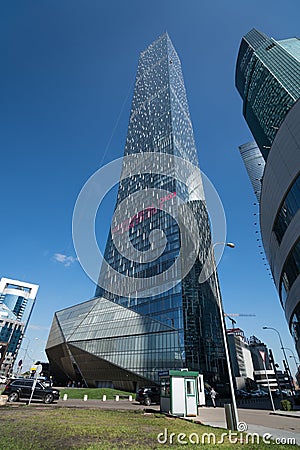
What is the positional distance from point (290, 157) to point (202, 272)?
42031 millimetres

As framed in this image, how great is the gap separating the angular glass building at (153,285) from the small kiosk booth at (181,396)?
15.7 m

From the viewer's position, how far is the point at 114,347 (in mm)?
52094

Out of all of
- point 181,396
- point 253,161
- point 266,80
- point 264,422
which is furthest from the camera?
point 253,161

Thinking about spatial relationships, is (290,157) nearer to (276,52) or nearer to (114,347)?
(114,347)

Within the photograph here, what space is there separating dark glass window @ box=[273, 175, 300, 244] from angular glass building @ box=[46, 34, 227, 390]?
436 inches

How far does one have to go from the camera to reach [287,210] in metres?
31.8

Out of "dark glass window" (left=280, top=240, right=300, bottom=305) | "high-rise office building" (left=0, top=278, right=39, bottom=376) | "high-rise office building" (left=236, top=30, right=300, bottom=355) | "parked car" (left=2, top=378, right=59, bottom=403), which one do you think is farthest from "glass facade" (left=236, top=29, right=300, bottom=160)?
"high-rise office building" (left=0, top=278, right=39, bottom=376)

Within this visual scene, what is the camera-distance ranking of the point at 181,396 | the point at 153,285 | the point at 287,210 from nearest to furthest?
the point at 181,396
the point at 287,210
the point at 153,285

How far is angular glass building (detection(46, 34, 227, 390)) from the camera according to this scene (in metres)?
49.7

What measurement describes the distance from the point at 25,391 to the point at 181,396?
47.4 feet

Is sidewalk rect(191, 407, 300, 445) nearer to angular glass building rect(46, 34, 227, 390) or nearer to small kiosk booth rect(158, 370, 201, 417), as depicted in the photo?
small kiosk booth rect(158, 370, 201, 417)

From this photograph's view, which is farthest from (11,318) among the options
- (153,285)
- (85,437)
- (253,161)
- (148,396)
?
(85,437)

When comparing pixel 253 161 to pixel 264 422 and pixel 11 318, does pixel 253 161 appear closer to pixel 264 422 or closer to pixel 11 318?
pixel 264 422

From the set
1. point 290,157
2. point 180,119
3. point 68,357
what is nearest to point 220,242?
point 290,157
